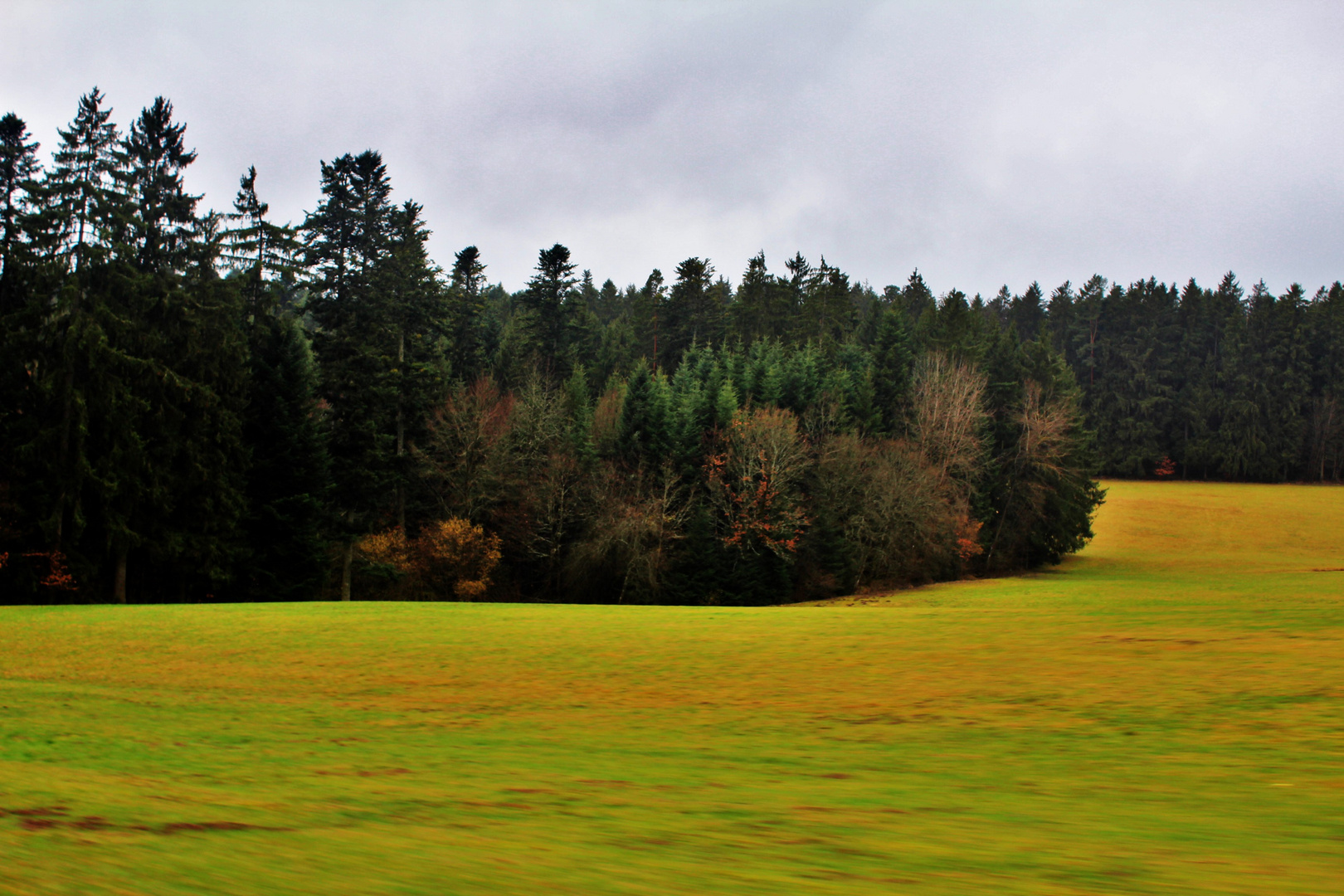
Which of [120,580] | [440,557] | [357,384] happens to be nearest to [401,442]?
[357,384]

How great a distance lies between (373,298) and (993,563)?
42163 millimetres

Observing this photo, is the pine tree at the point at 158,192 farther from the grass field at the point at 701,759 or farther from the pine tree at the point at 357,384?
the grass field at the point at 701,759

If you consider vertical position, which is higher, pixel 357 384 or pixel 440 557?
pixel 357 384

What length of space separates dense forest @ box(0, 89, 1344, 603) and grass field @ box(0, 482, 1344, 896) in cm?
2405

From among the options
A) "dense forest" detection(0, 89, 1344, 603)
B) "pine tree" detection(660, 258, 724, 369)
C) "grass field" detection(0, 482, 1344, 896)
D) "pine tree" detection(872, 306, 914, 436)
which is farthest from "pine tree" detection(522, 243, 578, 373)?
"grass field" detection(0, 482, 1344, 896)

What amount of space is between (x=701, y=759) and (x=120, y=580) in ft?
121

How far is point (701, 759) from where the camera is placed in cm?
573

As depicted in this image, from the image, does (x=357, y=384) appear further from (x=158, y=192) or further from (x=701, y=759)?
(x=701, y=759)

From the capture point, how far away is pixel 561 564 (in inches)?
1855

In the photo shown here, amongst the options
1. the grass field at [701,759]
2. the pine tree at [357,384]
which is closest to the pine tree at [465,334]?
the pine tree at [357,384]

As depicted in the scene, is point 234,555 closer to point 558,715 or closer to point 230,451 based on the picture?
point 230,451

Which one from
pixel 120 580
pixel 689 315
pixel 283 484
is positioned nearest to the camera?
pixel 120 580

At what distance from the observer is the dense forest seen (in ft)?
109

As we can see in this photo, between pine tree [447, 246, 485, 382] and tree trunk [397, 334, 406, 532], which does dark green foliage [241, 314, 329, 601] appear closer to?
tree trunk [397, 334, 406, 532]
